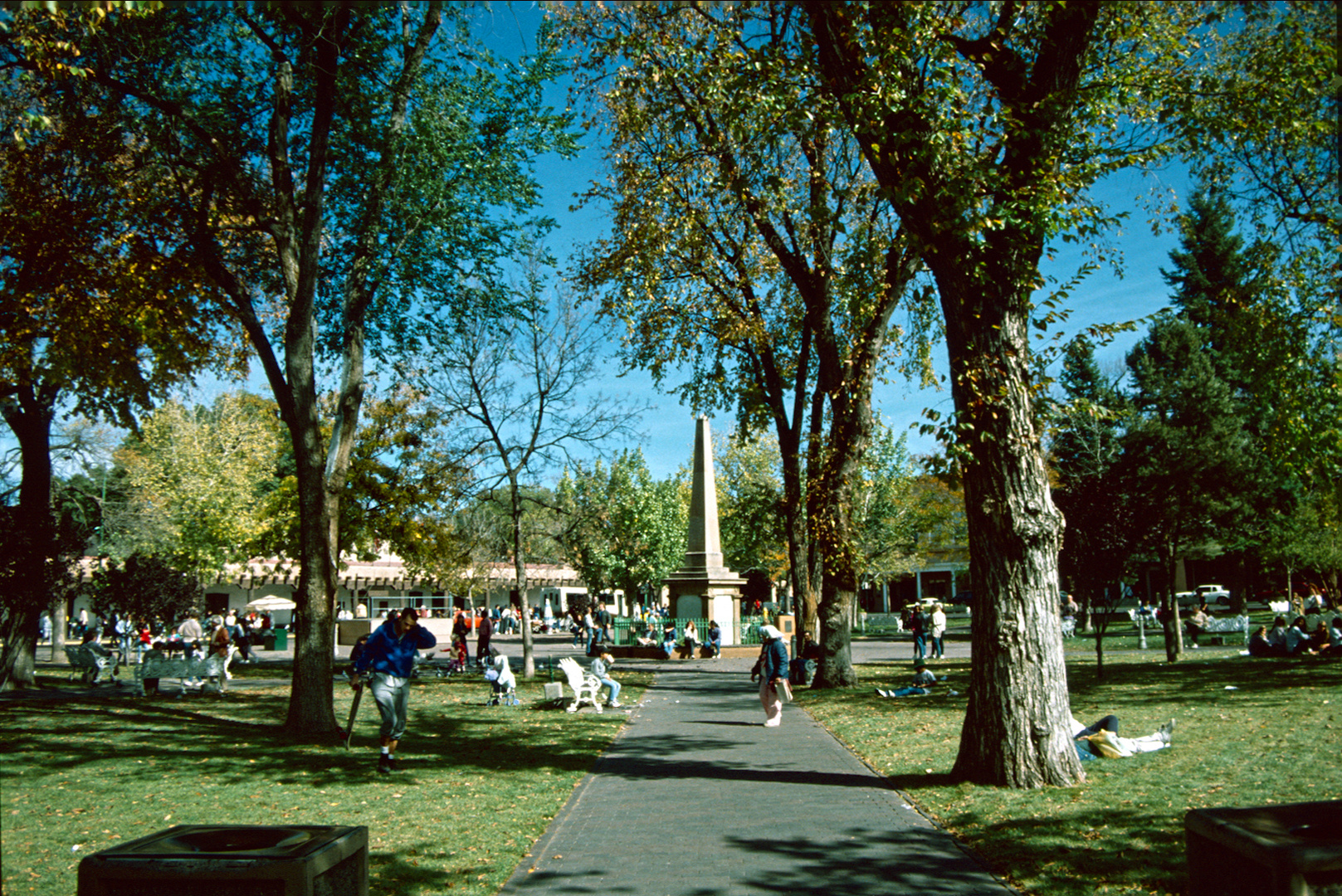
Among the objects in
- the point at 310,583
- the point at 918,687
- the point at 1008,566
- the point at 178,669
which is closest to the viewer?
the point at 1008,566

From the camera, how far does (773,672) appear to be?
528 inches

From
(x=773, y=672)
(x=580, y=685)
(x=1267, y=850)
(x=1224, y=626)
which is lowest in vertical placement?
(x=1224, y=626)

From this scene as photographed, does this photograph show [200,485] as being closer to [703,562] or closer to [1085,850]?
[703,562]

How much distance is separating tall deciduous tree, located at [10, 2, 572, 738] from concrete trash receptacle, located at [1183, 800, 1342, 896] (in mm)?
10642

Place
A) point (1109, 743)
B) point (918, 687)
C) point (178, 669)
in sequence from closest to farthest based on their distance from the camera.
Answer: point (1109, 743), point (918, 687), point (178, 669)

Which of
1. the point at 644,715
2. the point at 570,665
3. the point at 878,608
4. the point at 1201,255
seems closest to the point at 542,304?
the point at 570,665

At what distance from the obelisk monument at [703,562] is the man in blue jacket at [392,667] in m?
18.6

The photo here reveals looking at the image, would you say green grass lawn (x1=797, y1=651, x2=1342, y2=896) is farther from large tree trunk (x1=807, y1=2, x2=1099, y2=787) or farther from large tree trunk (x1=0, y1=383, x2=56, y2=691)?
large tree trunk (x1=0, y1=383, x2=56, y2=691)

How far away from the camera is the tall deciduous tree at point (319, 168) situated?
12070 mm

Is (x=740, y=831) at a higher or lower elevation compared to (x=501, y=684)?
higher

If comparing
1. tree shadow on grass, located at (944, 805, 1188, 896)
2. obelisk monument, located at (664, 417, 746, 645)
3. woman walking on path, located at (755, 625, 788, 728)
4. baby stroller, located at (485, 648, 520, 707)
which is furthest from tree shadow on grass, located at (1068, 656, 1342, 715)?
obelisk monument, located at (664, 417, 746, 645)

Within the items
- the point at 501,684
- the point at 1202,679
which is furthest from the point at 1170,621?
the point at 501,684

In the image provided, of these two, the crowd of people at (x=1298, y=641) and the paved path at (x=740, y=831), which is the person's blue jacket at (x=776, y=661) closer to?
the paved path at (x=740, y=831)

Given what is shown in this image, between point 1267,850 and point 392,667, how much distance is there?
28.4 ft
